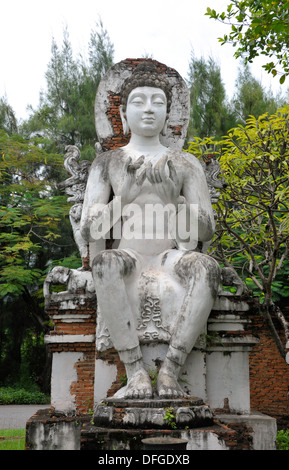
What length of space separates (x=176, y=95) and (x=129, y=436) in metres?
4.38

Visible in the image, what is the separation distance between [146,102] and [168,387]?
3.03 meters

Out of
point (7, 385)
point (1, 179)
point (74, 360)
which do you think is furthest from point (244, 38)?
point (7, 385)

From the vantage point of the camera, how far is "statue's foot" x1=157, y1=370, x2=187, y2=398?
4.41 m

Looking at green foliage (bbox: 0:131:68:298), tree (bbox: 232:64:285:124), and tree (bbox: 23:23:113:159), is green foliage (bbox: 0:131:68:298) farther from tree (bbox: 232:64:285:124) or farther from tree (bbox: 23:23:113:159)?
tree (bbox: 232:64:285:124)

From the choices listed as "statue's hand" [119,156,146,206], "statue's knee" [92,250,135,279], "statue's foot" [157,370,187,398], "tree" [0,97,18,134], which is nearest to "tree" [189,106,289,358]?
"statue's hand" [119,156,146,206]

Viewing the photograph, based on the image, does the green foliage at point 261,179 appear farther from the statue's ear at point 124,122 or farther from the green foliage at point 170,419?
the green foliage at point 170,419

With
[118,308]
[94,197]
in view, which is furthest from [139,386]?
[94,197]

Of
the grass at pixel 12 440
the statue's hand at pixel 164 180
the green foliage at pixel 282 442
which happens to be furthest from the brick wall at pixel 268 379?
the statue's hand at pixel 164 180

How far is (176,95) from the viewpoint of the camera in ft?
22.3

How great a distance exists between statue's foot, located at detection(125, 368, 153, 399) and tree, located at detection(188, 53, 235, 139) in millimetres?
13883

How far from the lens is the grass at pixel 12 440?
749 centimetres

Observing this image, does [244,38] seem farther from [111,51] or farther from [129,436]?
[111,51]

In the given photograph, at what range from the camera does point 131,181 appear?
5258 mm

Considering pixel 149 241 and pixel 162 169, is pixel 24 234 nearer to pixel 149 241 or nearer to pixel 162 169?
pixel 149 241
